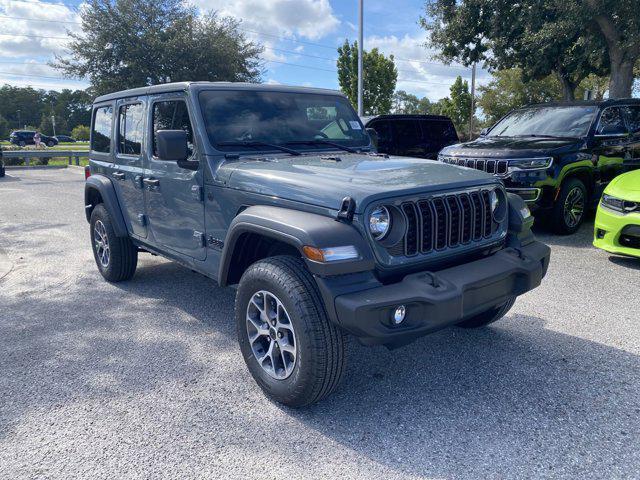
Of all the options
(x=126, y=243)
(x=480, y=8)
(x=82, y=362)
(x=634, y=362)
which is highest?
(x=480, y=8)

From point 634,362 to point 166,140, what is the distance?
139 inches

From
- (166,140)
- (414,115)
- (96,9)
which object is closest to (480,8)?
(414,115)

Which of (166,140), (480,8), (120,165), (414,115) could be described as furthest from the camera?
(480,8)

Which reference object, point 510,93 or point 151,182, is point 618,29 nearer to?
point 151,182

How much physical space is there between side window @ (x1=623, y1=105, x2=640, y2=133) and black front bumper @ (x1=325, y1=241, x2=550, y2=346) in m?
6.44

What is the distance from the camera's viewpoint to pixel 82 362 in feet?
11.9

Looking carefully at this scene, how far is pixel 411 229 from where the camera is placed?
2791 mm

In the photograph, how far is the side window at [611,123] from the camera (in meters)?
7.52

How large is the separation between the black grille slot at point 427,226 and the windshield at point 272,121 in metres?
1.44

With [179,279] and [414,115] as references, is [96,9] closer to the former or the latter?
[414,115]

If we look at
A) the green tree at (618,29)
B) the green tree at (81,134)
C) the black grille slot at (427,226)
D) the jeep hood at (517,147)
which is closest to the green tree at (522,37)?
the green tree at (618,29)

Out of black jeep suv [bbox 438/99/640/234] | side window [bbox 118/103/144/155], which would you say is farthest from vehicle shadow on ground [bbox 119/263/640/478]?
black jeep suv [bbox 438/99/640/234]

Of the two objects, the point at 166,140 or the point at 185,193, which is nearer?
the point at 166,140

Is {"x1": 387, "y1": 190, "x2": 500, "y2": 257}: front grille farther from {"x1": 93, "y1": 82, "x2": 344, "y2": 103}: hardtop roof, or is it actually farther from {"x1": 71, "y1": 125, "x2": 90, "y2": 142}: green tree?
{"x1": 71, "y1": 125, "x2": 90, "y2": 142}: green tree
